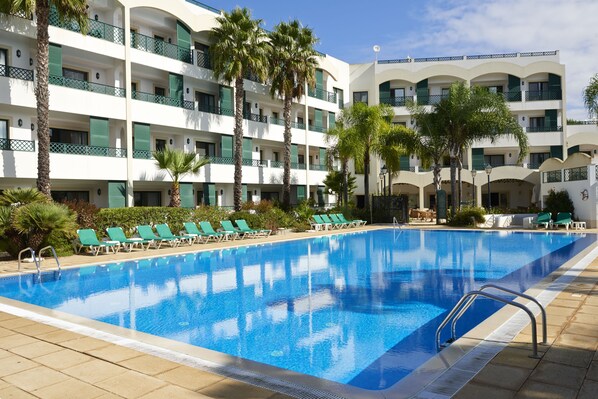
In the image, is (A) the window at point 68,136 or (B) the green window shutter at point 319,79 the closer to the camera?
(A) the window at point 68,136

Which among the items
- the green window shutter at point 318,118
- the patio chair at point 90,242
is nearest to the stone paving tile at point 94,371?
the patio chair at point 90,242

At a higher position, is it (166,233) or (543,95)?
(543,95)

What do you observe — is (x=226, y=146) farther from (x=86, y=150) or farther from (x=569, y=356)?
(x=569, y=356)

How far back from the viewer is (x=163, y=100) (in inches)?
1059

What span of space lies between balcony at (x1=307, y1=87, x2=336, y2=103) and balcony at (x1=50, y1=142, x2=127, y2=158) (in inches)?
715

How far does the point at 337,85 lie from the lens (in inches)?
1714

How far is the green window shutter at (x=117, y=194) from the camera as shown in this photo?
2367cm

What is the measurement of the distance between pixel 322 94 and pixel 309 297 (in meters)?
31.4

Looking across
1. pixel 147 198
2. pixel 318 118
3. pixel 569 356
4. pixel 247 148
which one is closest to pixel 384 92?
pixel 318 118

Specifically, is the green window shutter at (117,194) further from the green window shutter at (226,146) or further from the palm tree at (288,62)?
the palm tree at (288,62)

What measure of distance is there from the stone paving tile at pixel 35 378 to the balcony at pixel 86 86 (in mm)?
19347

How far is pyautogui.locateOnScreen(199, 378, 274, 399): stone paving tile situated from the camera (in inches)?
182

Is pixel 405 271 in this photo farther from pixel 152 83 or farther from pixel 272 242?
pixel 152 83

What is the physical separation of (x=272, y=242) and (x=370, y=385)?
652 inches
